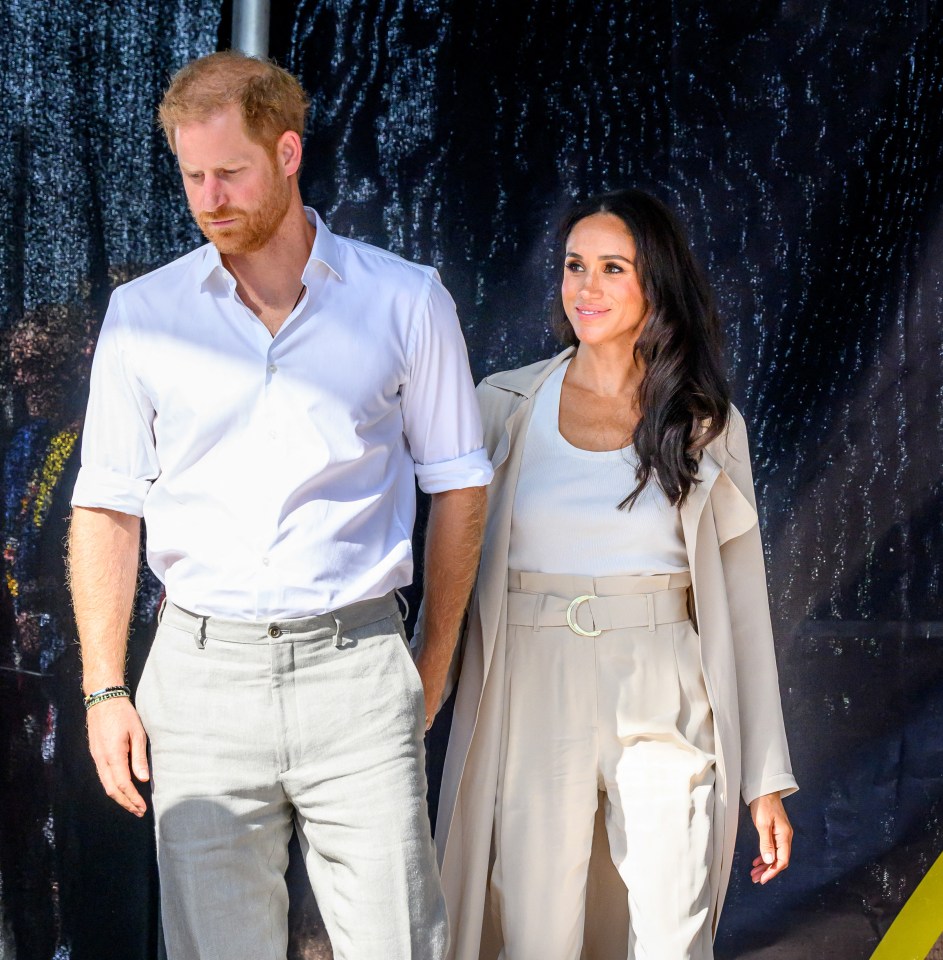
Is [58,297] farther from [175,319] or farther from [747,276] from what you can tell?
[747,276]

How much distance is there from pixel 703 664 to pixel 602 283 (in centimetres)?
87

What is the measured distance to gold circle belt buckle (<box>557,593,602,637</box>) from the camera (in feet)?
8.69

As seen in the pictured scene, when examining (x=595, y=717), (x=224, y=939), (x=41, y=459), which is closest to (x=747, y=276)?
(x=595, y=717)

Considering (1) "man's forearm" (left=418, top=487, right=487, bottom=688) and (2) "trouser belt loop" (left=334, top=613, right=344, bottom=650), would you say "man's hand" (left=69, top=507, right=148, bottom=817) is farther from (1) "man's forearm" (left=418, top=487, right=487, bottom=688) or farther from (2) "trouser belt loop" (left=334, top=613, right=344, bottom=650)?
(1) "man's forearm" (left=418, top=487, right=487, bottom=688)

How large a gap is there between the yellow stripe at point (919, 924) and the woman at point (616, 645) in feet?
1.97

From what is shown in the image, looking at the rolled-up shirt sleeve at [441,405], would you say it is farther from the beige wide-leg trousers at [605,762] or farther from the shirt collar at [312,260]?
the beige wide-leg trousers at [605,762]

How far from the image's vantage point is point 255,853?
89.2 inches

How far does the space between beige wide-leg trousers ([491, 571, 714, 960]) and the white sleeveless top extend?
4 centimetres

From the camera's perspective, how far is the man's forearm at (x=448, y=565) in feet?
7.95

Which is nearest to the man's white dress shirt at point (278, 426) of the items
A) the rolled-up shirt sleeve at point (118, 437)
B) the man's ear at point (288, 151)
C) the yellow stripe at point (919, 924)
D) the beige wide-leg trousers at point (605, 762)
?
the rolled-up shirt sleeve at point (118, 437)

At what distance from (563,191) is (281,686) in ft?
4.89

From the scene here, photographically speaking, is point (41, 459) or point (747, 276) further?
point (747, 276)

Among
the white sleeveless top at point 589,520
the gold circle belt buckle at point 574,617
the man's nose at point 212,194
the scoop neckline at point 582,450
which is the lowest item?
the gold circle belt buckle at point 574,617

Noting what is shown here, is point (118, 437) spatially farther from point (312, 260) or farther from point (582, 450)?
point (582, 450)
